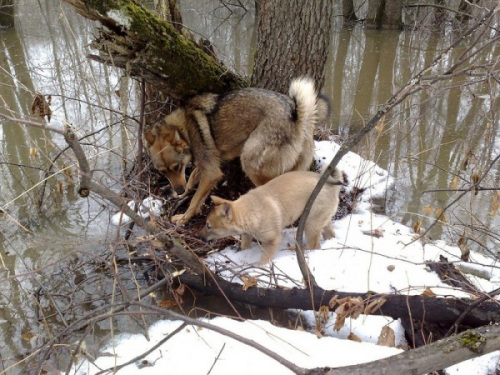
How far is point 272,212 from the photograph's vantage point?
396 centimetres

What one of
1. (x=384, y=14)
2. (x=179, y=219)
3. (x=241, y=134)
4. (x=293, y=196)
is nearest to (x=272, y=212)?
(x=293, y=196)

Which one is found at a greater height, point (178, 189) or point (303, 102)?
point (303, 102)

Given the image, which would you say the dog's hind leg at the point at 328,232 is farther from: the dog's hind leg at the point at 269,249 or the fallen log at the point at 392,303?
the fallen log at the point at 392,303

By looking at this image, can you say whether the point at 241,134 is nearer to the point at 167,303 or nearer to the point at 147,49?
the point at 147,49

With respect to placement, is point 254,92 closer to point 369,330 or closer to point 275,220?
point 275,220

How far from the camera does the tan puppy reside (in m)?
3.93

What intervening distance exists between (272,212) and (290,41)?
215 centimetres

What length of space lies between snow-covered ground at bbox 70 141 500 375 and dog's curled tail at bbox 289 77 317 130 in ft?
3.90

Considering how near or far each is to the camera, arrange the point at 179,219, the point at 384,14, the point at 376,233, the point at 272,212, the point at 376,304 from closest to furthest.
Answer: the point at 376,304 → the point at 272,212 → the point at 376,233 → the point at 179,219 → the point at 384,14

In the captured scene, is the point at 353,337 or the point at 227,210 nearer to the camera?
the point at 353,337

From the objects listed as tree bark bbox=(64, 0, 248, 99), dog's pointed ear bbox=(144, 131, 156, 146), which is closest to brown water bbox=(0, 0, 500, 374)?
dog's pointed ear bbox=(144, 131, 156, 146)

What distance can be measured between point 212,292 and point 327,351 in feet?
3.75

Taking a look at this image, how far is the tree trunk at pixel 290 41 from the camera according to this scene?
482cm

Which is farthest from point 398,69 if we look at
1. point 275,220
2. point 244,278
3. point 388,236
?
point 244,278
